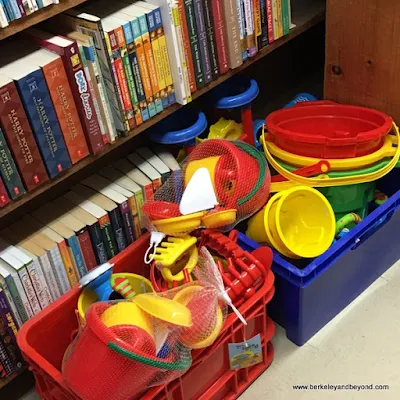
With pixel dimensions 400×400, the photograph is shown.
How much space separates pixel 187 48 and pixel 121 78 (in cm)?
18

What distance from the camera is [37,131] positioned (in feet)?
3.99

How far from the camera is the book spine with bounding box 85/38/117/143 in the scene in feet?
4.03

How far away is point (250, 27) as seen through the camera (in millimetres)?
1508

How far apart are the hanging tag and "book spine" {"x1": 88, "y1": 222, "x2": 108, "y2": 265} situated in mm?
365

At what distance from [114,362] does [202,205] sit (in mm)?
413

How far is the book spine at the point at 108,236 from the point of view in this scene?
4.64 feet

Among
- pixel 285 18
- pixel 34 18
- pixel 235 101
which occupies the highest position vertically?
pixel 34 18

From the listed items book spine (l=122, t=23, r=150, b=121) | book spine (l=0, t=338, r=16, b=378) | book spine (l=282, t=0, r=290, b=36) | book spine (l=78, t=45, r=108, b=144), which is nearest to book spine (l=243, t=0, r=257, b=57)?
book spine (l=282, t=0, r=290, b=36)

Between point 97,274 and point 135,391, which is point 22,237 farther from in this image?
point 135,391

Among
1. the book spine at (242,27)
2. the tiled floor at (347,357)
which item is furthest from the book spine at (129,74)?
the tiled floor at (347,357)

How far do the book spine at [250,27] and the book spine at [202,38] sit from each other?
14cm

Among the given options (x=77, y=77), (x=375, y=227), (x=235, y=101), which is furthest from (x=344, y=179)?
(x=77, y=77)

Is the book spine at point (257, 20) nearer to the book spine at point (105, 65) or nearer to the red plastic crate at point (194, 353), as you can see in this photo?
the book spine at point (105, 65)

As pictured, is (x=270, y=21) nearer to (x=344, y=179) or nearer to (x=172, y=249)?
(x=344, y=179)
